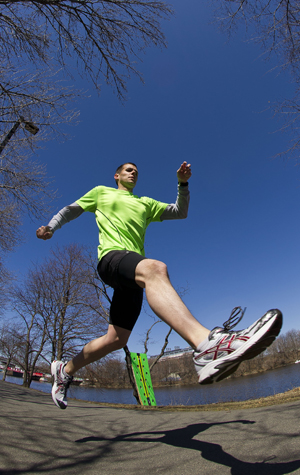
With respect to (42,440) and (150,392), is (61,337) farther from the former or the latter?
(42,440)

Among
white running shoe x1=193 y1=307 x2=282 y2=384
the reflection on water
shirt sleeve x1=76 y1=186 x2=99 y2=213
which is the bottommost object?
the reflection on water

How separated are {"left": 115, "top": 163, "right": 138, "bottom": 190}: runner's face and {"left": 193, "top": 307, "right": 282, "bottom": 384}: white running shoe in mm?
1547

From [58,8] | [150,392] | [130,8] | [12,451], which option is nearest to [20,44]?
[58,8]

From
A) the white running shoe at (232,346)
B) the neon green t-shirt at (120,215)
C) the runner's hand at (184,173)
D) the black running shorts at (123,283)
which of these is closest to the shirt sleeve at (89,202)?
the neon green t-shirt at (120,215)

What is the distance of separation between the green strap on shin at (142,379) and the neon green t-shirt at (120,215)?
6117 millimetres

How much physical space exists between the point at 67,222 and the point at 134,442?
1724 millimetres

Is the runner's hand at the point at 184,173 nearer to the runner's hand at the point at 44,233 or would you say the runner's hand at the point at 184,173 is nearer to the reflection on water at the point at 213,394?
the runner's hand at the point at 44,233

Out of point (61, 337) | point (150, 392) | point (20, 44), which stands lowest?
point (150, 392)

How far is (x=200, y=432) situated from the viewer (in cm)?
194

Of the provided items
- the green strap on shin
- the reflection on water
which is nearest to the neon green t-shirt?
the reflection on water

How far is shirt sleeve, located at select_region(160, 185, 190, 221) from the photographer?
219cm

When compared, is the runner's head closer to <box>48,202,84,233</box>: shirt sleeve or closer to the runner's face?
the runner's face

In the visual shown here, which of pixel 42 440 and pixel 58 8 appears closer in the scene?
pixel 42 440

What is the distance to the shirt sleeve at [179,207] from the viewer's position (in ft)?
7.17
